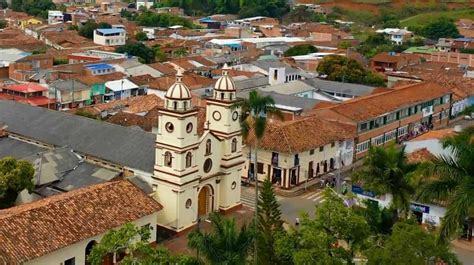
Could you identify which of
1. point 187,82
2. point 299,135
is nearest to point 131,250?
point 299,135

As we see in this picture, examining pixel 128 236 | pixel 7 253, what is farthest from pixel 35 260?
pixel 128 236

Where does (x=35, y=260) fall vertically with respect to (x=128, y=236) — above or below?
below

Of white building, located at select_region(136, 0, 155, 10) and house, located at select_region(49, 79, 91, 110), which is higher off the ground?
white building, located at select_region(136, 0, 155, 10)

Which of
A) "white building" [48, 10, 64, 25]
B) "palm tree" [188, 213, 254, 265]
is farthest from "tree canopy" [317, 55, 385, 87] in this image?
"white building" [48, 10, 64, 25]

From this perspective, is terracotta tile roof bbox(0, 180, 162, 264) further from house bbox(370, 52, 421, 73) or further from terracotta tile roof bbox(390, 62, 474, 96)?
house bbox(370, 52, 421, 73)

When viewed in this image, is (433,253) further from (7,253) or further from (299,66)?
(299,66)
